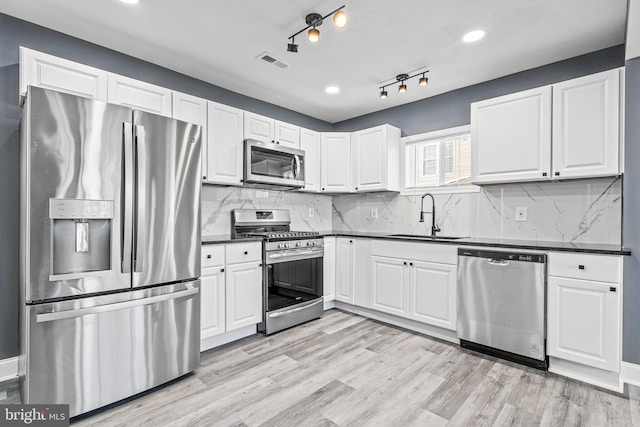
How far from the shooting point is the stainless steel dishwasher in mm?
2449

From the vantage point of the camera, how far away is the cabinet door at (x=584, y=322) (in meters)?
2.16

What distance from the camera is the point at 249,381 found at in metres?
2.28

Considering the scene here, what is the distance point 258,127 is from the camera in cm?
350

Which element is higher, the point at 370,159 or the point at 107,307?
the point at 370,159

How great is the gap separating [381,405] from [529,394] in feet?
3.41

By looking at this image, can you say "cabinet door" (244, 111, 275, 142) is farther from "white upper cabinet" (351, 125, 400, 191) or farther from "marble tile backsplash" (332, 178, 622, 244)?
"marble tile backsplash" (332, 178, 622, 244)

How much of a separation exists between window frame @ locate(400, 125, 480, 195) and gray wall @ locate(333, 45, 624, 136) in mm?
64

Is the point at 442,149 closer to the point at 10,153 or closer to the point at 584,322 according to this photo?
the point at 584,322

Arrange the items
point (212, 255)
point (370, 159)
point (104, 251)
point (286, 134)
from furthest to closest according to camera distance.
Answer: point (370, 159) < point (286, 134) < point (212, 255) < point (104, 251)

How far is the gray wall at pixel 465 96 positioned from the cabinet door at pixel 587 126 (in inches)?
16.2

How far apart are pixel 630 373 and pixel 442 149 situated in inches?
Answer: 101

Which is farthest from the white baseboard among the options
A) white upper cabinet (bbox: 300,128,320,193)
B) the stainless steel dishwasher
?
the stainless steel dishwasher

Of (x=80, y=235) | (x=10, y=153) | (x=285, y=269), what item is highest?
(x=10, y=153)

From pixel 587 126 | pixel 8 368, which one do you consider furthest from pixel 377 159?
pixel 8 368
